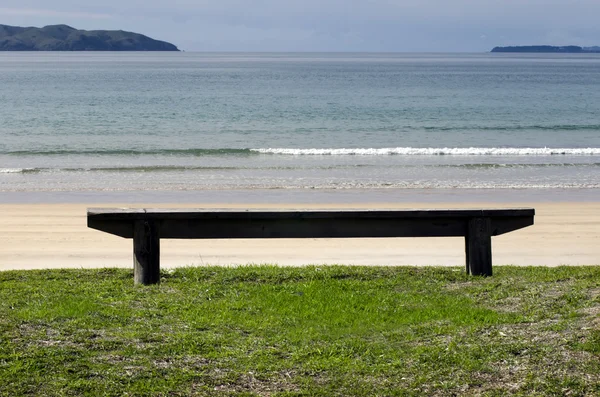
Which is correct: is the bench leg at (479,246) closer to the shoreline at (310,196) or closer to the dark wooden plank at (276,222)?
the dark wooden plank at (276,222)

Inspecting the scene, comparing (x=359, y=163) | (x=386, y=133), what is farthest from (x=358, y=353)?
(x=386, y=133)

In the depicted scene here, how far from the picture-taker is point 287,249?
1166 cm

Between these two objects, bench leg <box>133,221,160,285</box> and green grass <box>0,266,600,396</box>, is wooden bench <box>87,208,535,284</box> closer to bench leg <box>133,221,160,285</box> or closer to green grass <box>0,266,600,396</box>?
bench leg <box>133,221,160,285</box>

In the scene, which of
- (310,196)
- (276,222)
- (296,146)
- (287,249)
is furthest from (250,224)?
(296,146)

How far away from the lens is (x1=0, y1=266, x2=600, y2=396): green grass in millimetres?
4477

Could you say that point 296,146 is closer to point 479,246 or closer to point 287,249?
point 287,249

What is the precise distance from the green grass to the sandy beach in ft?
10.2

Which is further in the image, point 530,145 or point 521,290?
point 530,145

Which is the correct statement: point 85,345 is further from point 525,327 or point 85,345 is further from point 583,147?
point 583,147

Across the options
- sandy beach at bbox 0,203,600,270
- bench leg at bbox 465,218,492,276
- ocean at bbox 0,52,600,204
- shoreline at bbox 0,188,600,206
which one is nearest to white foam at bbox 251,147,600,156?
ocean at bbox 0,52,600,204

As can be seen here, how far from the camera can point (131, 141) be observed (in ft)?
111

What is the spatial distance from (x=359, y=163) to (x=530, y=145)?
10.2 metres

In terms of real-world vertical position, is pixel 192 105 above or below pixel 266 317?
above

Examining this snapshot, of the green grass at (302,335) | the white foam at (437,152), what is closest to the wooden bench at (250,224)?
the green grass at (302,335)
